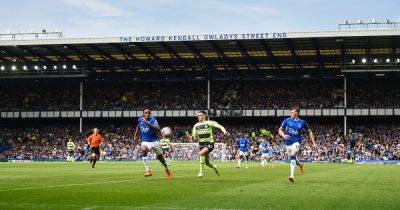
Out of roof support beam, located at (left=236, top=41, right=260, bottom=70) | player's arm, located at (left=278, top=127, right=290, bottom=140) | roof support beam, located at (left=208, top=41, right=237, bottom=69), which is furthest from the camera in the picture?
roof support beam, located at (left=208, top=41, right=237, bottom=69)

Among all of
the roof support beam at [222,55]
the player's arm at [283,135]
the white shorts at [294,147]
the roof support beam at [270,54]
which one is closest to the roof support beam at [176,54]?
the roof support beam at [222,55]

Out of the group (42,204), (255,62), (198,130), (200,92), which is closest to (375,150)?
(255,62)

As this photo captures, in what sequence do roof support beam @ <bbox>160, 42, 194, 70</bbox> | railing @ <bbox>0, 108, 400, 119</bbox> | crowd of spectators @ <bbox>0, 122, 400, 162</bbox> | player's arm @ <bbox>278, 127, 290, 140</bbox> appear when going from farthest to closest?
1. railing @ <bbox>0, 108, 400, 119</bbox>
2. roof support beam @ <bbox>160, 42, 194, 70</bbox>
3. crowd of spectators @ <bbox>0, 122, 400, 162</bbox>
4. player's arm @ <bbox>278, 127, 290, 140</bbox>

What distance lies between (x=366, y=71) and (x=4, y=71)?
46.3 meters

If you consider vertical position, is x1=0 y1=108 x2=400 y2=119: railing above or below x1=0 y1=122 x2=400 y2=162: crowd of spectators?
above

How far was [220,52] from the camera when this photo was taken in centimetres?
6881

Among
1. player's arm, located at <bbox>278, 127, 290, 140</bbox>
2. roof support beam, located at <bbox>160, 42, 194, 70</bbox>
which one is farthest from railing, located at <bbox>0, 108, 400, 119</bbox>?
player's arm, located at <bbox>278, 127, 290, 140</bbox>

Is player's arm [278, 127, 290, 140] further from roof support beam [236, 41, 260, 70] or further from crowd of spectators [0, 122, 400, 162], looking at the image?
roof support beam [236, 41, 260, 70]

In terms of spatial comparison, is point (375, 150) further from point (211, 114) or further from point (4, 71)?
point (4, 71)

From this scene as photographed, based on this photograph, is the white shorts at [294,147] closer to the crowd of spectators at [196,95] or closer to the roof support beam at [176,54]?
the roof support beam at [176,54]

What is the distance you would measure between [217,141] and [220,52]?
431 inches

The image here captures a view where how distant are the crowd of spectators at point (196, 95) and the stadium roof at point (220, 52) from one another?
9.31 feet

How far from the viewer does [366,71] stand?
224 feet

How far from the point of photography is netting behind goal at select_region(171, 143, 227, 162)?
6264 centimetres
